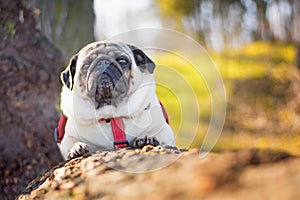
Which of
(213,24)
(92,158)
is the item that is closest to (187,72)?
(213,24)

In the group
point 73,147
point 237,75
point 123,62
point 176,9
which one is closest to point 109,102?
point 123,62

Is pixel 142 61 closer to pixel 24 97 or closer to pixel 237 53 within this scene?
pixel 24 97

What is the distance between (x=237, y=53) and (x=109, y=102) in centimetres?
1577

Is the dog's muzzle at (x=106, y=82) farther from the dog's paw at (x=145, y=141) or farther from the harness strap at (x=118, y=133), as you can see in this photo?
the dog's paw at (x=145, y=141)

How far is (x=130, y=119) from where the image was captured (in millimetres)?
3447

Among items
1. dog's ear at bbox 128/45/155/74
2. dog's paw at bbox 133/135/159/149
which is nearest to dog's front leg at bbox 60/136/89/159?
dog's paw at bbox 133/135/159/149

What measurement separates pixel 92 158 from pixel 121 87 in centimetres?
94

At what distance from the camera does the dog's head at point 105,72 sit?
3314 mm

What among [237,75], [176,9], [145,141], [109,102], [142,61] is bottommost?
[237,75]

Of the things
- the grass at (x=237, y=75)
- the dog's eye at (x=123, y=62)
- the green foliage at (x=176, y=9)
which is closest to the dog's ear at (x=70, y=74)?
the dog's eye at (x=123, y=62)

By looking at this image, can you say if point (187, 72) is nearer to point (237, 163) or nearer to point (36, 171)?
point (36, 171)

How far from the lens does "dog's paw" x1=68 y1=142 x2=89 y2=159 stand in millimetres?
3100

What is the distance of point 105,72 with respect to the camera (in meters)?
3.32

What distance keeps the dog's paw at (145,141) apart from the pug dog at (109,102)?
54mm
